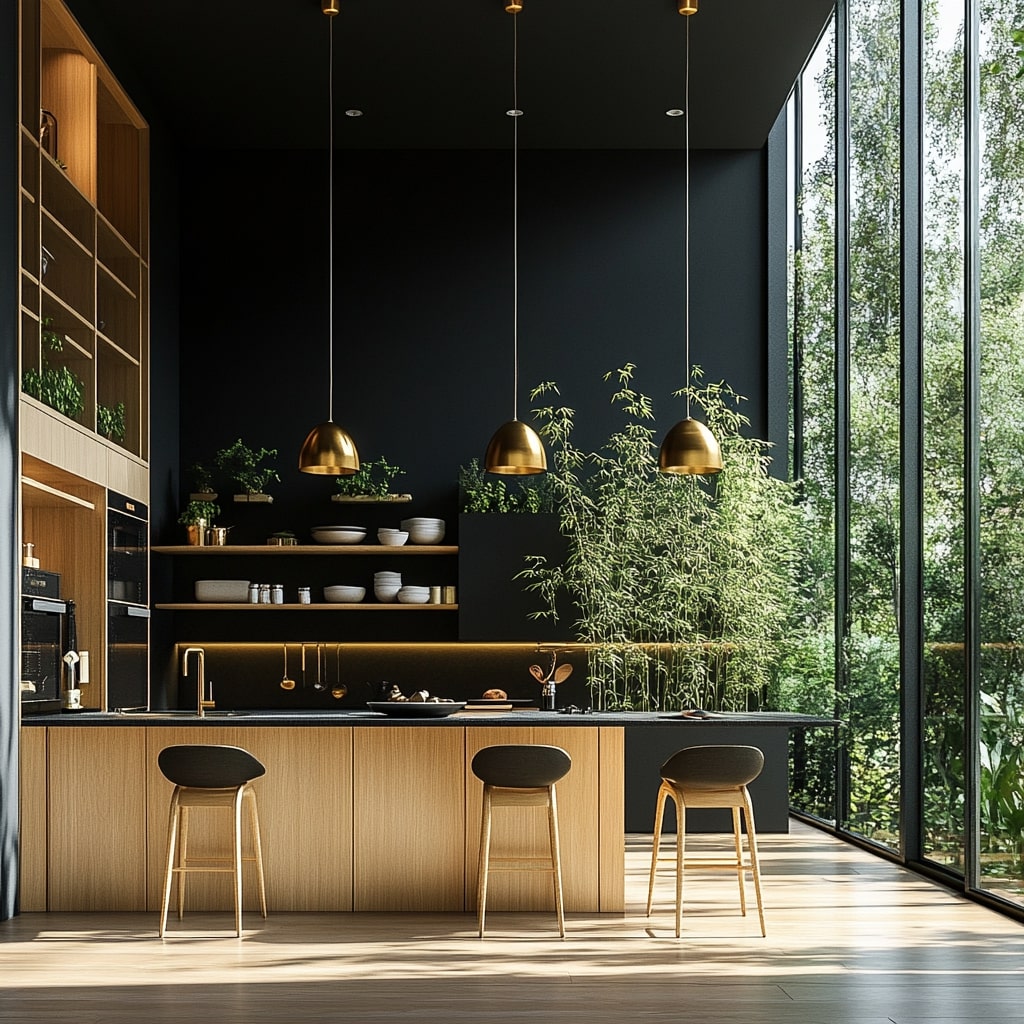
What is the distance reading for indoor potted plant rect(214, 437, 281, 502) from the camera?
9469 mm

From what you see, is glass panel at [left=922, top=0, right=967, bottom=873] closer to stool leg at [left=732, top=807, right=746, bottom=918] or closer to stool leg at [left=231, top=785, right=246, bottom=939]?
stool leg at [left=732, top=807, right=746, bottom=918]

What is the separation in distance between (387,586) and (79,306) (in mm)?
2878

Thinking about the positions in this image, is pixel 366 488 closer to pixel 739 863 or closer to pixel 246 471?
pixel 246 471

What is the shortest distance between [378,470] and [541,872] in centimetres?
416

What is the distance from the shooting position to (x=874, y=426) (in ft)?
26.5

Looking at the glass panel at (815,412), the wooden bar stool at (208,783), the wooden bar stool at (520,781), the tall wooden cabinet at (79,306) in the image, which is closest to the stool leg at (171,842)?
the wooden bar stool at (208,783)

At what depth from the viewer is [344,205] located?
9.99 m

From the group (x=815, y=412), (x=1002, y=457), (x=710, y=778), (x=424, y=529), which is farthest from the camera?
(x=424, y=529)

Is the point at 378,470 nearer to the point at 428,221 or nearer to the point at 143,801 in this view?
the point at 428,221

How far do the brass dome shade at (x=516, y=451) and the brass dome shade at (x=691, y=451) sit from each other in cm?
61

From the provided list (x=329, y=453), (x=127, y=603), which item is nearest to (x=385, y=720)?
(x=329, y=453)

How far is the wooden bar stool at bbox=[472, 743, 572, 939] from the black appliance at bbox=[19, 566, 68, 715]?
2.31 metres

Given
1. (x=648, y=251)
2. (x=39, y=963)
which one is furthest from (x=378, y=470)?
(x=39, y=963)

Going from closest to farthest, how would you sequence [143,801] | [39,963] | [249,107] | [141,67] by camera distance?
[39,963] → [143,801] → [141,67] → [249,107]
